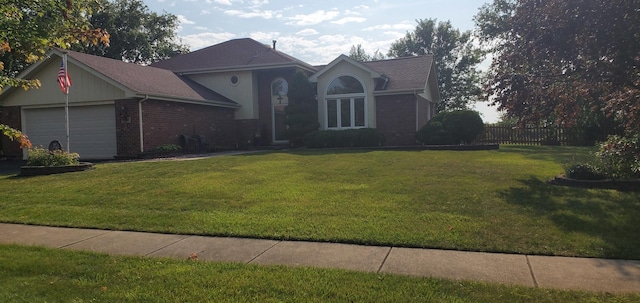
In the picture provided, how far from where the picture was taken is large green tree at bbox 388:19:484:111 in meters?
45.1

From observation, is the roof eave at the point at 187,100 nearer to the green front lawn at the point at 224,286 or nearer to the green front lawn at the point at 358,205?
the green front lawn at the point at 358,205

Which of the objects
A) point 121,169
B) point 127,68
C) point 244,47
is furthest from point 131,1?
point 121,169

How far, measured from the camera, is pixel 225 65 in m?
25.8

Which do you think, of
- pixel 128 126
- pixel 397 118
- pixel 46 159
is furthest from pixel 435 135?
pixel 46 159

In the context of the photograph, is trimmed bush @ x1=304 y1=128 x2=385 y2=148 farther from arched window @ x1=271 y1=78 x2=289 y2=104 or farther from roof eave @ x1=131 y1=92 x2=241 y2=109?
roof eave @ x1=131 y1=92 x2=241 y2=109

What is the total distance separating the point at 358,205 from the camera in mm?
7844

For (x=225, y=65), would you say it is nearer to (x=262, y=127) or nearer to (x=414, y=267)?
(x=262, y=127)

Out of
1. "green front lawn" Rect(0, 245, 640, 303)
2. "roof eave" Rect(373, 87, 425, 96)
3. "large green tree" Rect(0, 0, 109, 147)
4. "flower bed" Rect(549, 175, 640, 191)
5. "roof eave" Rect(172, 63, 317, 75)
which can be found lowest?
"green front lawn" Rect(0, 245, 640, 303)

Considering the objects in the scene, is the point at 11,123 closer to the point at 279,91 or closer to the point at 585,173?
the point at 279,91

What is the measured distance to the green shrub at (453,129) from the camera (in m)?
20.5

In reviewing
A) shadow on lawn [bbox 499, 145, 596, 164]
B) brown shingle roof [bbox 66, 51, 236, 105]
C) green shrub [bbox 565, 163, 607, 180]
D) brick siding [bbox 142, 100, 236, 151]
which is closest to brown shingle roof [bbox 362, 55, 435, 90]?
shadow on lawn [bbox 499, 145, 596, 164]

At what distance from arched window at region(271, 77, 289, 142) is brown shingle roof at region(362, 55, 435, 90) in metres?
4.84

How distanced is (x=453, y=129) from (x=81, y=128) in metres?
17.0

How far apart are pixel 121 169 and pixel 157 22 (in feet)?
111
